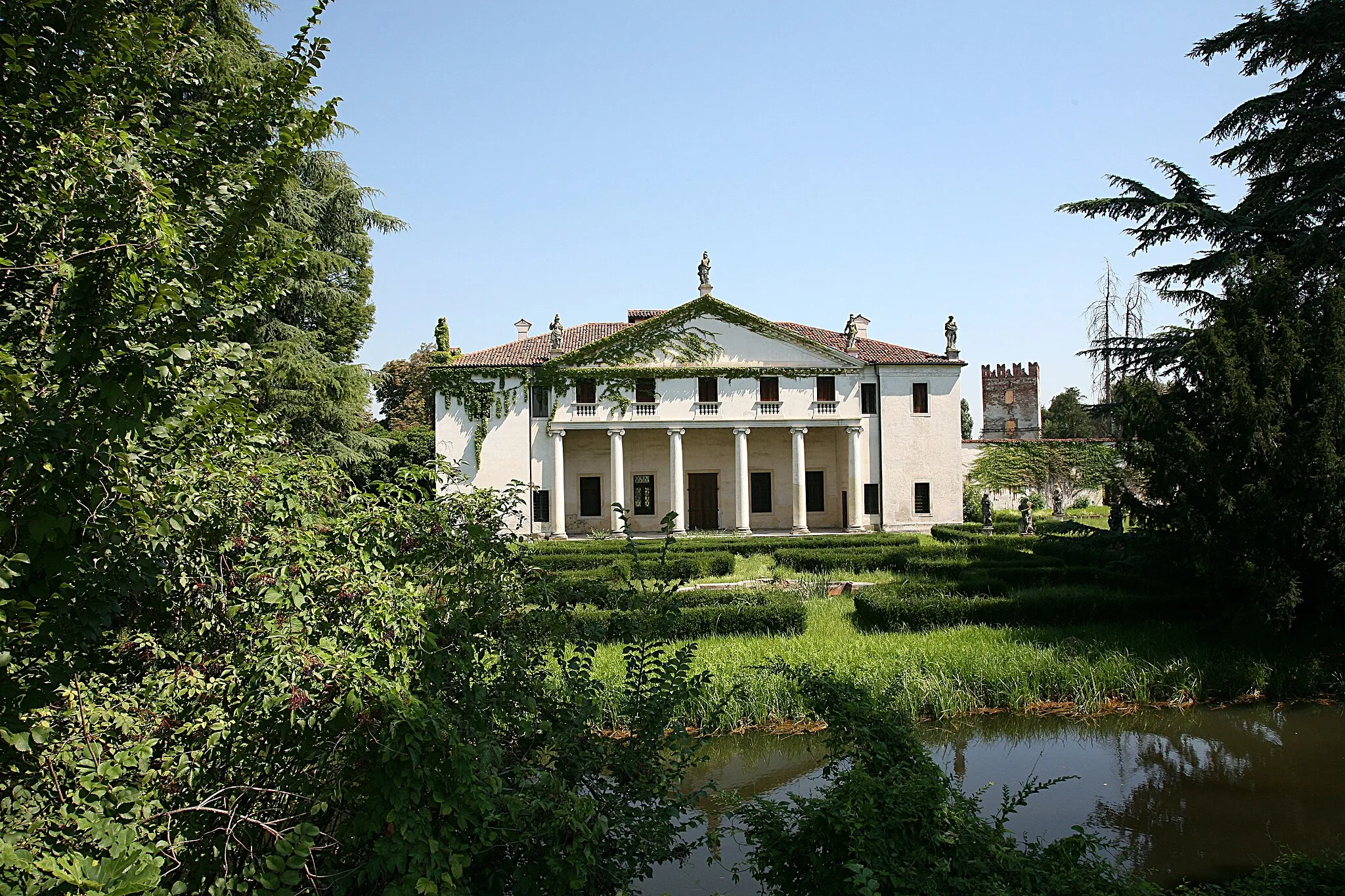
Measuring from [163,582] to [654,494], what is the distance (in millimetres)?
29648

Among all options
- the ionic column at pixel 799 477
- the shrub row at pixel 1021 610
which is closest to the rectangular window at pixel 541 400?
the ionic column at pixel 799 477

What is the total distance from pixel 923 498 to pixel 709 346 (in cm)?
1112

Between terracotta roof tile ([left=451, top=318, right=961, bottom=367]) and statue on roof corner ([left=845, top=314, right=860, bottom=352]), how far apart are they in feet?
0.72

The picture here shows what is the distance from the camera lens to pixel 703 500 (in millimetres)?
33562

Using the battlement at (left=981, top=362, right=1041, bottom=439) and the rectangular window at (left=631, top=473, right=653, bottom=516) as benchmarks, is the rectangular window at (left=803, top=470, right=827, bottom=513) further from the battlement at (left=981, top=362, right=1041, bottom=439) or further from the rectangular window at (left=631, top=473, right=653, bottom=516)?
the battlement at (left=981, top=362, right=1041, bottom=439)

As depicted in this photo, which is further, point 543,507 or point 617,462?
point 543,507

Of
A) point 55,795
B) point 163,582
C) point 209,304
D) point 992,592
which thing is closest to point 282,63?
point 209,304

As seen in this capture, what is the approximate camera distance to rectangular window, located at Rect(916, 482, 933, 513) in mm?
31547

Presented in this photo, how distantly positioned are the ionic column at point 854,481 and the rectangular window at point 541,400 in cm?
1262

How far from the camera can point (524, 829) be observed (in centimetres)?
358

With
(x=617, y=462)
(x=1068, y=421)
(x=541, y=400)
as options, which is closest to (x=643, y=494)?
(x=617, y=462)

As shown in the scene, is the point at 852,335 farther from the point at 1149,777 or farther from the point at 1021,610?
the point at 1149,777

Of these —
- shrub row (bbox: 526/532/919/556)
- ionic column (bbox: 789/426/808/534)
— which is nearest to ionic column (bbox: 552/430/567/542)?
shrub row (bbox: 526/532/919/556)

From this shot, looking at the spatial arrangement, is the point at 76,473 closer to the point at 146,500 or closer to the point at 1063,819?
the point at 146,500
